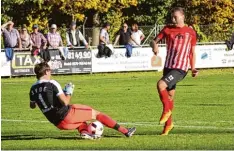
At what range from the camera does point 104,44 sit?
39.9 metres

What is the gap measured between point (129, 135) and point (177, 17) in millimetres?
2295

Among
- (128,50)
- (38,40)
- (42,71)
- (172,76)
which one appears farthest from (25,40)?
(42,71)

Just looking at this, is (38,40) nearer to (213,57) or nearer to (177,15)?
(213,57)

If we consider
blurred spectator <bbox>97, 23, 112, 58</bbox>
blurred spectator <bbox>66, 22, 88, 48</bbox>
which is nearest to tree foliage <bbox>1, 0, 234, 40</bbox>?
blurred spectator <bbox>97, 23, 112, 58</bbox>

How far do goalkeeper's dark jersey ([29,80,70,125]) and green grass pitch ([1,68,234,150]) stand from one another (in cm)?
44

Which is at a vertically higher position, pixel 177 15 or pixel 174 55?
pixel 177 15

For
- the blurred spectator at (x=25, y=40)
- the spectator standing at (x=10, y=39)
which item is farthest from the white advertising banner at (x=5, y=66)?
the blurred spectator at (x=25, y=40)

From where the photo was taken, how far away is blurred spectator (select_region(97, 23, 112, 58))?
3935 centimetres

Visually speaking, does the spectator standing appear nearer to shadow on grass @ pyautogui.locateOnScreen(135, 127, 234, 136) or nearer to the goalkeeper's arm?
shadow on grass @ pyautogui.locateOnScreen(135, 127, 234, 136)

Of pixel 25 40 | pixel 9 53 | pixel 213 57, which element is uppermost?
pixel 25 40

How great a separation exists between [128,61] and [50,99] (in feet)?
89.6

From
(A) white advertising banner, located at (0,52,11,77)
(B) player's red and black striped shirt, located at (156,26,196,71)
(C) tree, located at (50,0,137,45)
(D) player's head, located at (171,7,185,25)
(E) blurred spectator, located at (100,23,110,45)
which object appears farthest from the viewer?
(C) tree, located at (50,0,137,45)

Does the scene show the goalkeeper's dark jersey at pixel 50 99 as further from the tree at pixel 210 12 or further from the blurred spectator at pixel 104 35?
the tree at pixel 210 12

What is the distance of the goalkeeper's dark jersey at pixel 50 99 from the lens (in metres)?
13.9
